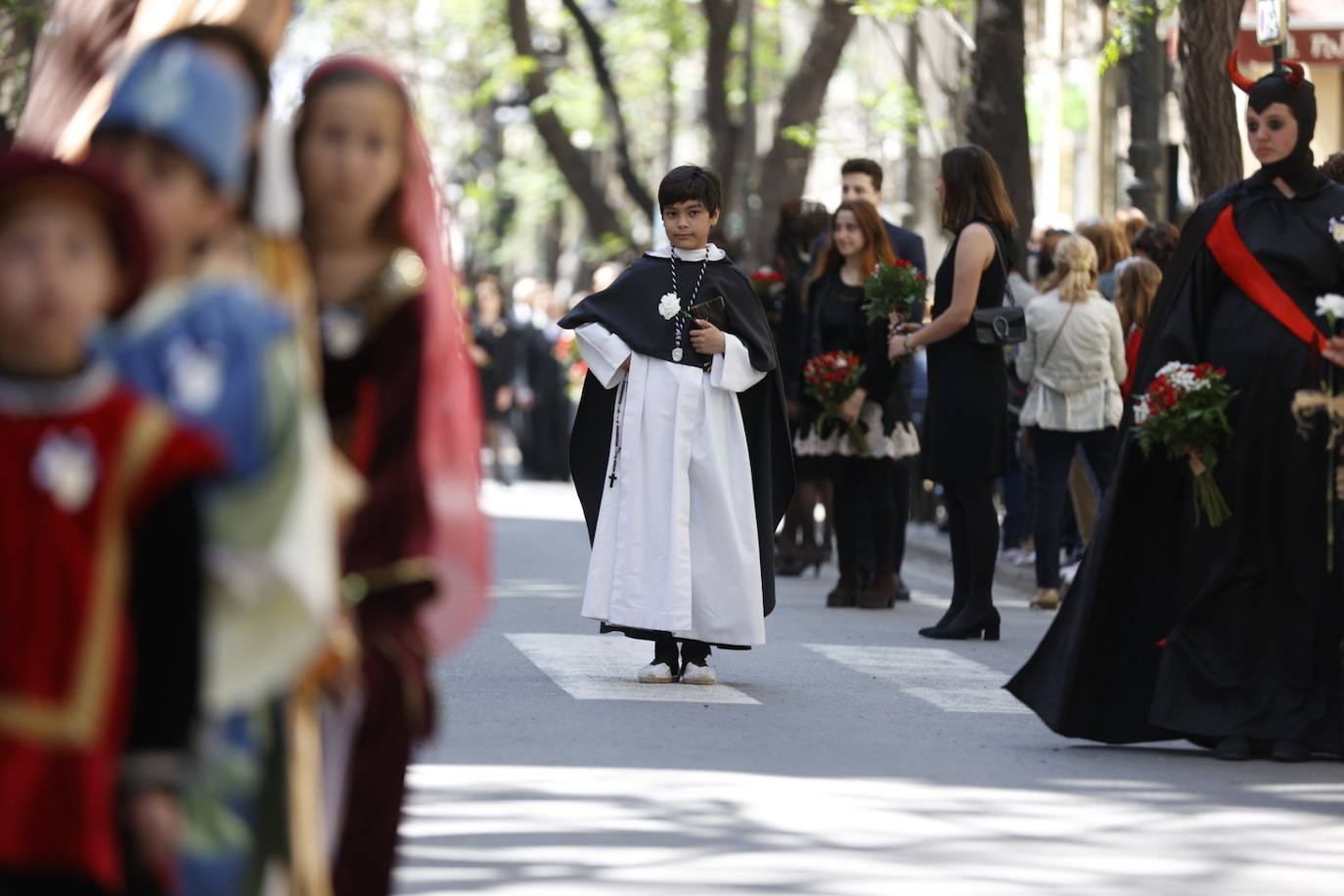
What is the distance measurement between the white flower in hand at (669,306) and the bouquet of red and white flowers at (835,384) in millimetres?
3829

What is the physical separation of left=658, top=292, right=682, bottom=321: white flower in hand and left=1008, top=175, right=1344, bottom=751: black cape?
2055 millimetres

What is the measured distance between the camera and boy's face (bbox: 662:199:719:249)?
1055 cm

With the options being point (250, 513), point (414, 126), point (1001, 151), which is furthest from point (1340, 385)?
point (1001, 151)

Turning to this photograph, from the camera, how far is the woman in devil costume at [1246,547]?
8.82m

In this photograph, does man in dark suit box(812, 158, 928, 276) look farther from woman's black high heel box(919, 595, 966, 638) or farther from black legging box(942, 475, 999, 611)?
woman's black high heel box(919, 595, 966, 638)

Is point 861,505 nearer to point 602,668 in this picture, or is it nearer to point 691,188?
point 602,668

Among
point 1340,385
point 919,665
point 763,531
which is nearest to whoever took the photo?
point 1340,385

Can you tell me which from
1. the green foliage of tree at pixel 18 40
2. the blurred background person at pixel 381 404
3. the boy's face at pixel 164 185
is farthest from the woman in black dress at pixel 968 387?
the green foliage of tree at pixel 18 40

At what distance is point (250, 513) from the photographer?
366cm

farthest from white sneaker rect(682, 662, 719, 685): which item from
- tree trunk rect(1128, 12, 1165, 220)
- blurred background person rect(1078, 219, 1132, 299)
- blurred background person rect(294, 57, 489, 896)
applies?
tree trunk rect(1128, 12, 1165, 220)

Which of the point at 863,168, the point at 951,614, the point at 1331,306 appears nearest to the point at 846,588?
the point at 951,614

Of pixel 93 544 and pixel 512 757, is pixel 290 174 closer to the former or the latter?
pixel 93 544

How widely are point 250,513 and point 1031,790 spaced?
4.96 m


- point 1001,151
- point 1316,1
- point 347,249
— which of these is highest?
point 1316,1
